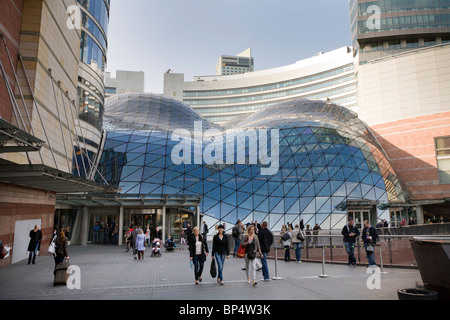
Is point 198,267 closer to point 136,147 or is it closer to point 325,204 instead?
point 325,204

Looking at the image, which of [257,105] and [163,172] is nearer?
[163,172]

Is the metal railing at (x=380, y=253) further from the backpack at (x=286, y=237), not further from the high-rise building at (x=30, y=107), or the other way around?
the high-rise building at (x=30, y=107)

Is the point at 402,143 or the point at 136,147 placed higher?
the point at 402,143

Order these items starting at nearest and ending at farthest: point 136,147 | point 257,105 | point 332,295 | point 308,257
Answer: point 332,295
point 308,257
point 136,147
point 257,105

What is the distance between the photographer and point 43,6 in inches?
595

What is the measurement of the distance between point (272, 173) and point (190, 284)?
2283 cm

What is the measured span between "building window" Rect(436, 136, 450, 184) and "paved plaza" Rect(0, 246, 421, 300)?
36248mm

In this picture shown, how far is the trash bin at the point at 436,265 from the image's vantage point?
6535mm

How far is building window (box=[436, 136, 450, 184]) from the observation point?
134ft

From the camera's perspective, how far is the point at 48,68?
16.4 m

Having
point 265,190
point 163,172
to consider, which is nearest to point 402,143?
point 265,190

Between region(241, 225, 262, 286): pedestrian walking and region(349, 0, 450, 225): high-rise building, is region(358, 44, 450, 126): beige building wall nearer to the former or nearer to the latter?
region(349, 0, 450, 225): high-rise building

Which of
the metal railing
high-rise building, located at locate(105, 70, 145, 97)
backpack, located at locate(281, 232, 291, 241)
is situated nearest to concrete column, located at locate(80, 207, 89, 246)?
the metal railing
